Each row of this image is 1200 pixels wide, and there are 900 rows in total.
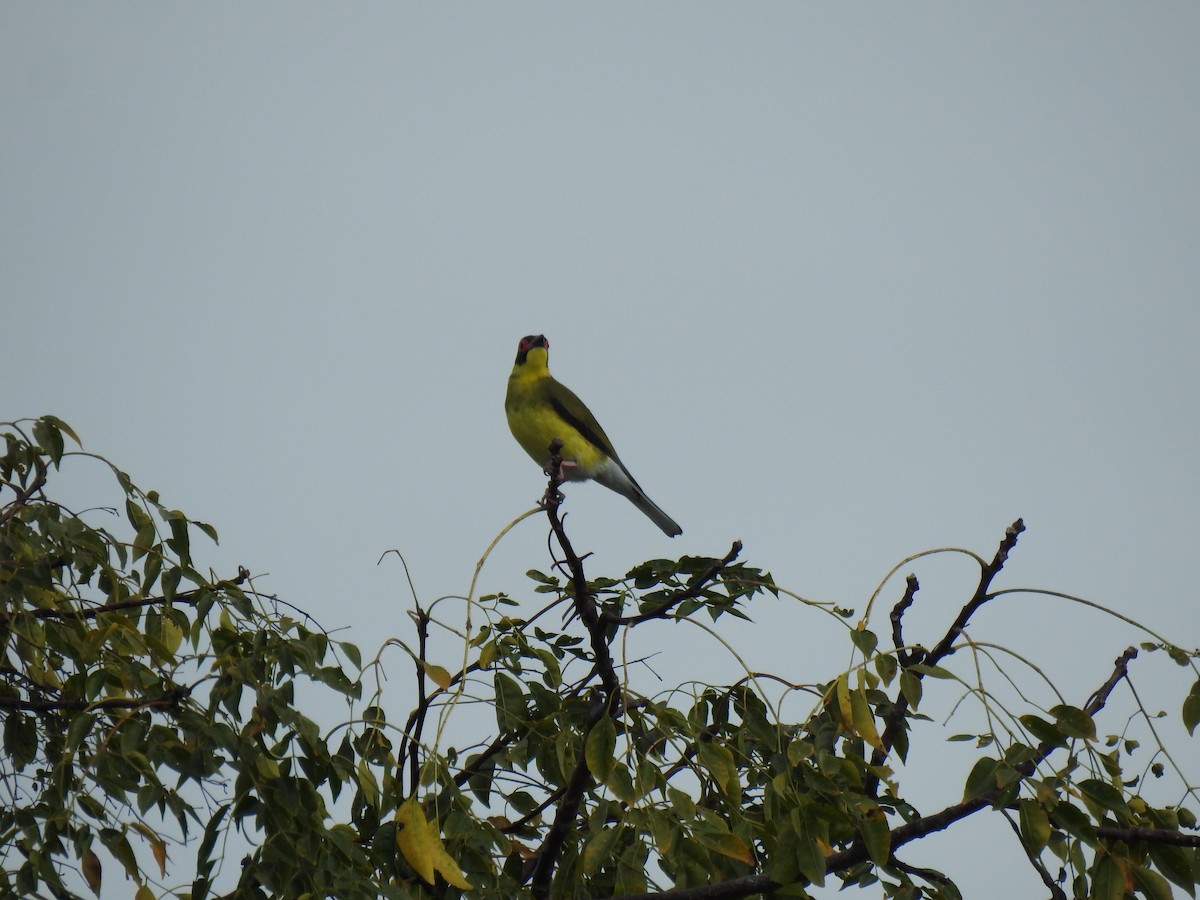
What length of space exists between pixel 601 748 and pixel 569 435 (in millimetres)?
5778

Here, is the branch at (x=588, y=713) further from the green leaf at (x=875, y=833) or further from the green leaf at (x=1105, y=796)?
the green leaf at (x=1105, y=796)

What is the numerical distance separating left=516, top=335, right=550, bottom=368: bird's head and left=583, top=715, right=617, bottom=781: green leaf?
23.3 feet

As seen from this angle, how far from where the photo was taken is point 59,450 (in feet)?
11.8

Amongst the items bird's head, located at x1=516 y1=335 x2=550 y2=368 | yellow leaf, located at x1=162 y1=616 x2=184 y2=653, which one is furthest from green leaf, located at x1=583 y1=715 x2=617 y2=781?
bird's head, located at x1=516 y1=335 x2=550 y2=368

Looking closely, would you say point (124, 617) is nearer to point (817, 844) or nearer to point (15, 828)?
point (15, 828)

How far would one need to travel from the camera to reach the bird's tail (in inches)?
348

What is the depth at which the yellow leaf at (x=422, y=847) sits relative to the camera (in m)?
2.66

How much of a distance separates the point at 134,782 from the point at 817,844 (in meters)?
1.62

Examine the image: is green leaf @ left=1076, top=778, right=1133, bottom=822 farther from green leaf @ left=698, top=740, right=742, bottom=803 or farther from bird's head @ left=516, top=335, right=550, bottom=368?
bird's head @ left=516, top=335, right=550, bottom=368

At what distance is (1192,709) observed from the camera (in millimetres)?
2967

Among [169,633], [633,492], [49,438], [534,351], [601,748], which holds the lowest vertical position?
[601,748]

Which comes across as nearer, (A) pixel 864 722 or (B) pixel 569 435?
(A) pixel 864 722

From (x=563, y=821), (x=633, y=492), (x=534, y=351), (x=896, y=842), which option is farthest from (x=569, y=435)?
(x=896, y=842)

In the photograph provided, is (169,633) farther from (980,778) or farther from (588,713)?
(980,778)
